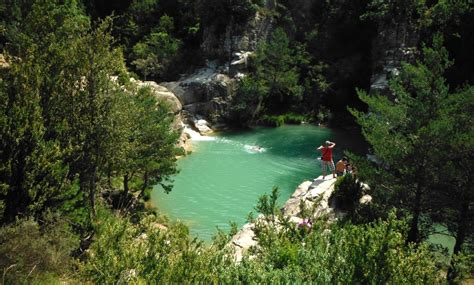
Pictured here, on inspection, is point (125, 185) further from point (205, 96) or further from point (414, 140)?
point (205, 96)

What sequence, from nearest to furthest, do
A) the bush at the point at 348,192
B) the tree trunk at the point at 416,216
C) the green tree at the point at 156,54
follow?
1. the tree trunk at the point at 416,216
2. the bush at the point at 348,192
3. the green tree at the point at 156,54

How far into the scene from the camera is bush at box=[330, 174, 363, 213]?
19.2 m

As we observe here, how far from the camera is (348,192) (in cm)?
1933

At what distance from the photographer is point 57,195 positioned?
40.2 ft

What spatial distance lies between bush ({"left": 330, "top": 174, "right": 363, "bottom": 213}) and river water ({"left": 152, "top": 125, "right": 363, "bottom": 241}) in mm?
5940

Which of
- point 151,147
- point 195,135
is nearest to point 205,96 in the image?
point 195,135

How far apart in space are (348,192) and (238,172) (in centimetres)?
1335

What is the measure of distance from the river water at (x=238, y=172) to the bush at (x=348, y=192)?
234 inches

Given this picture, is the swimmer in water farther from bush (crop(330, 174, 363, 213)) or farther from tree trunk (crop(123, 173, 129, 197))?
bush (crop(330, 174, 363, 213))

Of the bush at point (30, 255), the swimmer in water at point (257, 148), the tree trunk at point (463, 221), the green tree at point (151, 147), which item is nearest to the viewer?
the bush at point (30, 255)

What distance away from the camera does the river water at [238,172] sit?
2466cm

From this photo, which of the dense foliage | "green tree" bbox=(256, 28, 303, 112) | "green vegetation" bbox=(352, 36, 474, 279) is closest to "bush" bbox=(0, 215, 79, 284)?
the dense foliage

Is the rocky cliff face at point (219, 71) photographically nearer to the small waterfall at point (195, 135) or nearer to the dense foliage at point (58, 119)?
the small waterfall at point (195, 135)

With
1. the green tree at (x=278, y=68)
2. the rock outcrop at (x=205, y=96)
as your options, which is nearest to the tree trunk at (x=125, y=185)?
the rock outcrop at (x=205, y=96)
